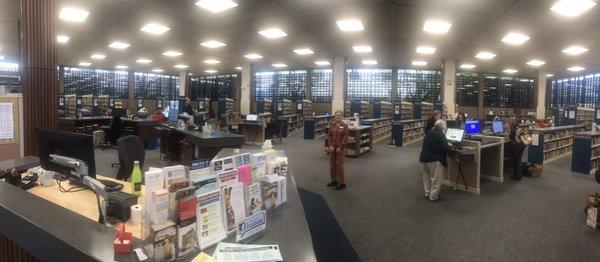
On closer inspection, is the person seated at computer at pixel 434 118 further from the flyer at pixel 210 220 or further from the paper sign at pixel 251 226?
the flyer at pixel 210 220

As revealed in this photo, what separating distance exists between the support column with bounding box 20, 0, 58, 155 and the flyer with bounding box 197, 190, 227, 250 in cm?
345

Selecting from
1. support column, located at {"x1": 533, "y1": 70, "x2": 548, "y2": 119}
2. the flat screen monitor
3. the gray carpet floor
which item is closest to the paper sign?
the flat screen monitor

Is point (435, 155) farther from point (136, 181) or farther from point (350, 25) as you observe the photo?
point (136, 181)

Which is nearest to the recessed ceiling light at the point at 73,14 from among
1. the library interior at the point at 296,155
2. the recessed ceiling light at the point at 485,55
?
the library interior at the point at 296,155

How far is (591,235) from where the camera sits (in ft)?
13.3

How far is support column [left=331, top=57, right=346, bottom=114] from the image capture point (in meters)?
13.6

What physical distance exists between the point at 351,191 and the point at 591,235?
3.18 m

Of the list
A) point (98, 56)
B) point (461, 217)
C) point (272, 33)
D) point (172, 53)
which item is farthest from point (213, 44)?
point (461, 217)

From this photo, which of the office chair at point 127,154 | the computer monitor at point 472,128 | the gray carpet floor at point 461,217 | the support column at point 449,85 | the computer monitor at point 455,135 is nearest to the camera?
the gray carpet floor at point 461,217

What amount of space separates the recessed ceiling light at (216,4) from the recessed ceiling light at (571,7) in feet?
19.0

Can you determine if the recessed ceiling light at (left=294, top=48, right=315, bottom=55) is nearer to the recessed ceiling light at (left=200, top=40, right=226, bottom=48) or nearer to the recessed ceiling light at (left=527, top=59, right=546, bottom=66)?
the recessed ceiling light at (left=200, top=40, right=226, bottom=48)

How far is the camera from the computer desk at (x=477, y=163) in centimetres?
590

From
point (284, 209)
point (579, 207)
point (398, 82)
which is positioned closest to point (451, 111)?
point (398, 82)

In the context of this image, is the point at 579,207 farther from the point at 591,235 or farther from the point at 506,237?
the point at 506,237
